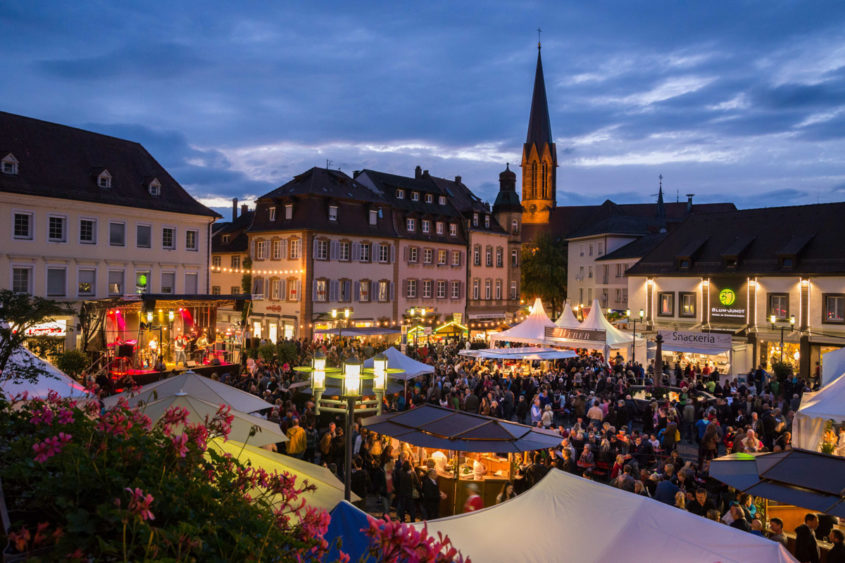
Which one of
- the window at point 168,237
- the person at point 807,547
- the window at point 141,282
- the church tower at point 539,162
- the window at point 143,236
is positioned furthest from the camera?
the church tower at point 539,162

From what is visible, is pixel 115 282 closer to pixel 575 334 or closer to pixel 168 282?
pixel 168 282

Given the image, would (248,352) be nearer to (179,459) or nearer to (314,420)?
(314,420)

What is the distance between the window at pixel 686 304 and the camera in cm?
3641

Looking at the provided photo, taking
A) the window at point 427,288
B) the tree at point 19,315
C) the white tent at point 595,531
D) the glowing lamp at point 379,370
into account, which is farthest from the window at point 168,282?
the white tent at point 595,531

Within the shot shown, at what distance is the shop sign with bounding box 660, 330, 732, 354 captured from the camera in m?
28.3

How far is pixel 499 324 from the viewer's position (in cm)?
5219

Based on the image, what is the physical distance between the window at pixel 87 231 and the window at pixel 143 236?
2071 millimetres

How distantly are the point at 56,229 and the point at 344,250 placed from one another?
1707cm

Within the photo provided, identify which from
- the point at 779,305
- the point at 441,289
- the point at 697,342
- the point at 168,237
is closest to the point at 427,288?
the point at 441,289

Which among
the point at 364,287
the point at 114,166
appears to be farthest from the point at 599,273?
the point at 114,166

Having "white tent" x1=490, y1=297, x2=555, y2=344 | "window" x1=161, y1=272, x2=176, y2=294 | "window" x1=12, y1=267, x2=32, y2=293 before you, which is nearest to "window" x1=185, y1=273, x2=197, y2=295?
"window" x1=161, y1=272, x2=176, y2=294

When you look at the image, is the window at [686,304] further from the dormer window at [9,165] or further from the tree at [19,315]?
the dormer window at [9,165]

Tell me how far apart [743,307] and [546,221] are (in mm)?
50603

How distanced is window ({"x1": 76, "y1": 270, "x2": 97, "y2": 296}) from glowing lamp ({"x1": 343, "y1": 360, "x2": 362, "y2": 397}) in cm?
2592
